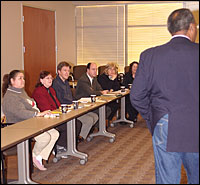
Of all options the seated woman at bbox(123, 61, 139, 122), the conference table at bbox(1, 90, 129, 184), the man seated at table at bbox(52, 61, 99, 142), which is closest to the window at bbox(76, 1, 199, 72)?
the seated woman at bbox(123, 61, 139, 122)

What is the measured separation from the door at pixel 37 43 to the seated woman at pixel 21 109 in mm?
4302

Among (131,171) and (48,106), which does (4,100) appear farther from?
(131,171)

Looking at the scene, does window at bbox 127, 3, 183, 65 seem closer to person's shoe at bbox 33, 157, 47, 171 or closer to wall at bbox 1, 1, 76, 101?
wall at bbox 1, 1, 76, 101

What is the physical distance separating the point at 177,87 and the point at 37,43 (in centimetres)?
742

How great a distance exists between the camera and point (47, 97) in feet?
16.5

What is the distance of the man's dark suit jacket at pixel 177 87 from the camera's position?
2.19 m

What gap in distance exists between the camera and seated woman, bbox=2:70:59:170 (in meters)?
4.27

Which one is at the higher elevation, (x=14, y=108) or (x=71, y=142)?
(x=14, y=108)

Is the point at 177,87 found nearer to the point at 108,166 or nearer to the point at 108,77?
the point at 108,166

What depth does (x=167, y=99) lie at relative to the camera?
2242 millimetres

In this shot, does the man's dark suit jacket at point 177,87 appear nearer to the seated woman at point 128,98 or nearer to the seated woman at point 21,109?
the seated woman at point 21,109

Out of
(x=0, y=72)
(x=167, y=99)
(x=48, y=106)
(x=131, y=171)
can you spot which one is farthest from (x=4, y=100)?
(x=0, y=72)

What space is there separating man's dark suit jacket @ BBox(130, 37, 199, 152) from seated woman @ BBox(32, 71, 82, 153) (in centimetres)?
283

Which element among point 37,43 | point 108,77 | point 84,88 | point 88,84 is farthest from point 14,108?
point 37,43
